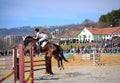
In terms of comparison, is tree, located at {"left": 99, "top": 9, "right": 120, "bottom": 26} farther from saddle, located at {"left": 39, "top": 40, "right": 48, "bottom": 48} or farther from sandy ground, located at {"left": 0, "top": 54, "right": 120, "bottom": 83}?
saddle, located at {"left": 39, "top": 40, "right": 48, "bottom": 48}

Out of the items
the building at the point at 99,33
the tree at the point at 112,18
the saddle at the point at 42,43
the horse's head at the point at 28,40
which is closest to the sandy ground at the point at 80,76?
the saddle at the point at 42,43

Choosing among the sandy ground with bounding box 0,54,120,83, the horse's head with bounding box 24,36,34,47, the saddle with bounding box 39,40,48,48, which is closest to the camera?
the sandy ground with bounding box 0,54,120,83

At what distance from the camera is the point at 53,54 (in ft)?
53.9

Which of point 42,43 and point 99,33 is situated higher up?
point 99,33

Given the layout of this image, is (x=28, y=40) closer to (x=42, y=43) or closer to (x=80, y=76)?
(x=42, y=43)

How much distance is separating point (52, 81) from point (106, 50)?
95.6 ft

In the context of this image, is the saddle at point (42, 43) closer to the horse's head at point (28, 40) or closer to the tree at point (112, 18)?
the horse's head at point (28, 40)

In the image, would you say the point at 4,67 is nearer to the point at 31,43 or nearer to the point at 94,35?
the point at 31,43

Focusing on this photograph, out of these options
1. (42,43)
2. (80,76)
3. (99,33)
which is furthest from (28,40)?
(99,33)

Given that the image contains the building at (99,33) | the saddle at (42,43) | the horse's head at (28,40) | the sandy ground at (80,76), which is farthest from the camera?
the building at (99,33)

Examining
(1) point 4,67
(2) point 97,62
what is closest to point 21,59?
(1) point 4,67

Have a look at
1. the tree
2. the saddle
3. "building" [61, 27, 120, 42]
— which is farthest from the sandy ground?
the tree

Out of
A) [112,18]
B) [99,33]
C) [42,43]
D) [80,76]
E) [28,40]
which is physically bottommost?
[80,76]

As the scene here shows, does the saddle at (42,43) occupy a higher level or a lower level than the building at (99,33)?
lower
